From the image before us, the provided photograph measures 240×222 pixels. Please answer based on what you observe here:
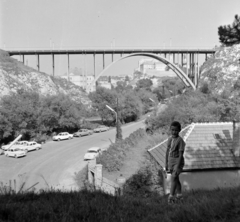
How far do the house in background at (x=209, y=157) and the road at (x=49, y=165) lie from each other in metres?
6.89

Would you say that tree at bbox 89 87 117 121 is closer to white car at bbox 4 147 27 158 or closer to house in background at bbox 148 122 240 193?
white car at bbox 4 147 27 158

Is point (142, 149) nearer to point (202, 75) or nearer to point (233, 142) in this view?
point (233, 142)

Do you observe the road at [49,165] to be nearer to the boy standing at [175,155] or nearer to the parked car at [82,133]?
the parked car at [82,133]

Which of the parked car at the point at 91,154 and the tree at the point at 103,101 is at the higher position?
the tree at the point at 103,101

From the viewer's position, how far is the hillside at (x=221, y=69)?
4316 cm

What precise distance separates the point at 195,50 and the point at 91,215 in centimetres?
5126

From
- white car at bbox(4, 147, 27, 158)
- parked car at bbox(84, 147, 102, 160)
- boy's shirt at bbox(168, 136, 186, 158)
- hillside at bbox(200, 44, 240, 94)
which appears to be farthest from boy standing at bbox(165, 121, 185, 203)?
hillside at bbox(200, 44, 240, 94)

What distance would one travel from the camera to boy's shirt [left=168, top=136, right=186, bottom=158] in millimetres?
4914

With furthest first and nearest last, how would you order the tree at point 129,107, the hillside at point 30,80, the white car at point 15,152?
the hillside at point 30,80 → the tree at point 129,107 → the white car at point 15,152

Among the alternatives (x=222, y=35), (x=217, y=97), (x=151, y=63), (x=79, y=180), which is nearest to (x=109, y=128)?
(x=217, y=97)

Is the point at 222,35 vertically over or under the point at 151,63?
under

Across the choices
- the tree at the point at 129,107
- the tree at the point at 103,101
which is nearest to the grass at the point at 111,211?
the tree at the point at 103,101

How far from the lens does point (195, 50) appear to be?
51406 mm

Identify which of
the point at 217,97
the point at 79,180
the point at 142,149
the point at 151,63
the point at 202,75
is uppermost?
the point at 151,63
